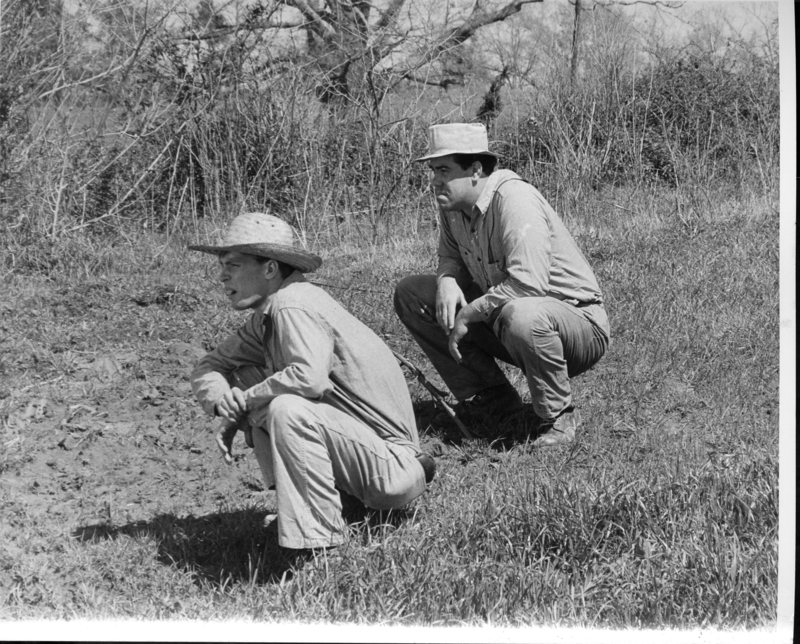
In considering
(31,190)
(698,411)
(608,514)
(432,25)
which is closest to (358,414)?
(608,514)

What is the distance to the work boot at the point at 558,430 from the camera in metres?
5.11

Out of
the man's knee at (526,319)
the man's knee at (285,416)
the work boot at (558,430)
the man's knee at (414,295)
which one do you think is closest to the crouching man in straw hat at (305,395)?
the man's knee at (285,416)

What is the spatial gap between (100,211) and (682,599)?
671 cm

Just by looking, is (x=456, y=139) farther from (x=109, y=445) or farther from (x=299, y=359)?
(x=109, y=445)

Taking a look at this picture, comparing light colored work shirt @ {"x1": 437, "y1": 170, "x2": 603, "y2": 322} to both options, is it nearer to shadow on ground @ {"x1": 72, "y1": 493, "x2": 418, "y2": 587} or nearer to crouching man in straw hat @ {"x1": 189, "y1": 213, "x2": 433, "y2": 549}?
crouching man in straw hat @ {"x1": 189, "y1": 213, "x2": 433, "y2": 549}

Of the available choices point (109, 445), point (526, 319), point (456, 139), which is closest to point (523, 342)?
point (526, 319)

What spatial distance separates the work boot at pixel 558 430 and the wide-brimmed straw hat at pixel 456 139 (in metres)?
1.32

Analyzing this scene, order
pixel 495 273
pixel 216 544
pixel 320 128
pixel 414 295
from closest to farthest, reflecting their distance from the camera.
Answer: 1. pixel 216 544
2. pixel 495 273
3. pixel 414 295
4. pixel 320 128

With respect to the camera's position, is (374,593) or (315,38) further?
(315,38)

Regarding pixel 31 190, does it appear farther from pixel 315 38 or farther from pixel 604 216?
pixel 604 216

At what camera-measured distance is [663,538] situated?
12.6ft

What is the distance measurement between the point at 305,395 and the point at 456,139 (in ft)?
5.73

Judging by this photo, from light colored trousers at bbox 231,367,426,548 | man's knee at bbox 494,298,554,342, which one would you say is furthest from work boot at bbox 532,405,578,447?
light colored trousers at bbox 231,367,426,548

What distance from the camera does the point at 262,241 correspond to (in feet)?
12.3
